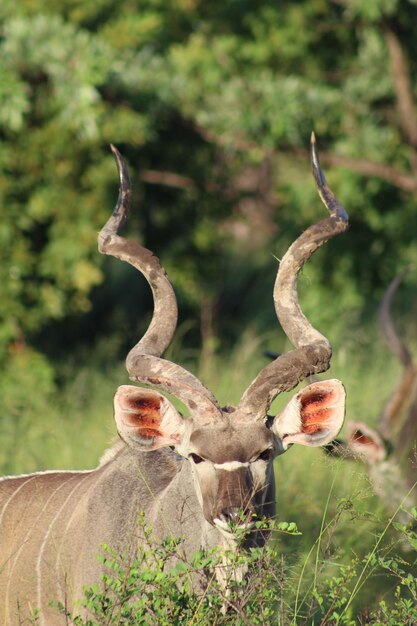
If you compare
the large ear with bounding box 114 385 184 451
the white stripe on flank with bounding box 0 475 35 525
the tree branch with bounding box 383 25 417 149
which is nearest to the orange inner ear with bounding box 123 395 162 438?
the large ear with bounding box 114 385 184 451

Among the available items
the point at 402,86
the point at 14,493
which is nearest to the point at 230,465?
the point at 14,493

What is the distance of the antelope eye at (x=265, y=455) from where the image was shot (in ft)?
11.2

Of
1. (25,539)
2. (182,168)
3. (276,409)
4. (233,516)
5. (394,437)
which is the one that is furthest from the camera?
(182,168)

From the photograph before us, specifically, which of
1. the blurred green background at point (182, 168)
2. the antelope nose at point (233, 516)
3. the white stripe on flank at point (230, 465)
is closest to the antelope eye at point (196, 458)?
the white stripe on flank at point (230, 465)

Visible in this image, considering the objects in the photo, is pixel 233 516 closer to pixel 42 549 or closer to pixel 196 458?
pixel 196 458

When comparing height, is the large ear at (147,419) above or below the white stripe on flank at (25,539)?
above

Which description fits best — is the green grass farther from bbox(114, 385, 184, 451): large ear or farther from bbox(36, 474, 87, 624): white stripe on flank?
bbox(36, 474, 87, 624): white stripe on flank

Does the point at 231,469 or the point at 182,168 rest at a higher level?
the point at 231,469

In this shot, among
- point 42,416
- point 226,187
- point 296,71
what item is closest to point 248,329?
point 226,187

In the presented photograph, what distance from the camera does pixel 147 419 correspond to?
3621 millimetres

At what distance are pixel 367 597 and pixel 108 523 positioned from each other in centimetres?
138

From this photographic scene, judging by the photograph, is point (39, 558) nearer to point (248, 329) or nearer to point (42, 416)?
point (42, 416)

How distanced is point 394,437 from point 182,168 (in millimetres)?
3900

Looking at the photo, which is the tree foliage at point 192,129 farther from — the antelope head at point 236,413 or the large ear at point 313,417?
the large ear at point 313,417
